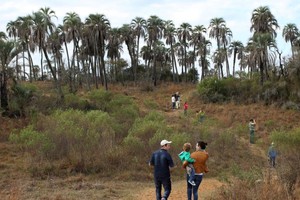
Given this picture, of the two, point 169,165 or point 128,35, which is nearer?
point 169,165

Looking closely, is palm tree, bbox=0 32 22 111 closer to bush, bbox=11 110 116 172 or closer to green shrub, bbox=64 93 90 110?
green shrub, bbox=64 93 90 110

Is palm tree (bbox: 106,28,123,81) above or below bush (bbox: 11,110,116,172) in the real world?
above

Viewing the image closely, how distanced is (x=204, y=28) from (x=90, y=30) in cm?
2315

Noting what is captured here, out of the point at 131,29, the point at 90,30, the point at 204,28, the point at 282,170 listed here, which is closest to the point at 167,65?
the point at 204,28

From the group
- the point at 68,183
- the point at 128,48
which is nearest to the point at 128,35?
the point at 128,48

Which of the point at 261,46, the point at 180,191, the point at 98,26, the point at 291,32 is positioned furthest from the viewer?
the point at 291,32

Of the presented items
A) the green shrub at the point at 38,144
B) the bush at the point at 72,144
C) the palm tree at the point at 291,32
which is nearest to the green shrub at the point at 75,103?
the bush at the point at 72,144

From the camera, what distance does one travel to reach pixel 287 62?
3941 cm

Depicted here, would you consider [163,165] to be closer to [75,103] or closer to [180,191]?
[180,191]

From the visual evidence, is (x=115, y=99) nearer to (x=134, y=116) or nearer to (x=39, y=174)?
(x=134, y=116)

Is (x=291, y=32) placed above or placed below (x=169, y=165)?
above

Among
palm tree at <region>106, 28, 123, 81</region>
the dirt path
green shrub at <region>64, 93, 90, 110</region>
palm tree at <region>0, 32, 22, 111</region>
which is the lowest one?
the dirt path

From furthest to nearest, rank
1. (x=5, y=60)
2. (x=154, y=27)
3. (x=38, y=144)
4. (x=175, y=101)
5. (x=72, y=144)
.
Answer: (x=154, y=27) → (x=175, y=101) → (x=5, y=60) → (x=72, y=144) → (x=38, y=144)

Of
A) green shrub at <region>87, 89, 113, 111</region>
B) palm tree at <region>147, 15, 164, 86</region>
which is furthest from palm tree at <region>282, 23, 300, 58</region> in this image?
green shrub at <region>87, 89, 113, 111</region>
